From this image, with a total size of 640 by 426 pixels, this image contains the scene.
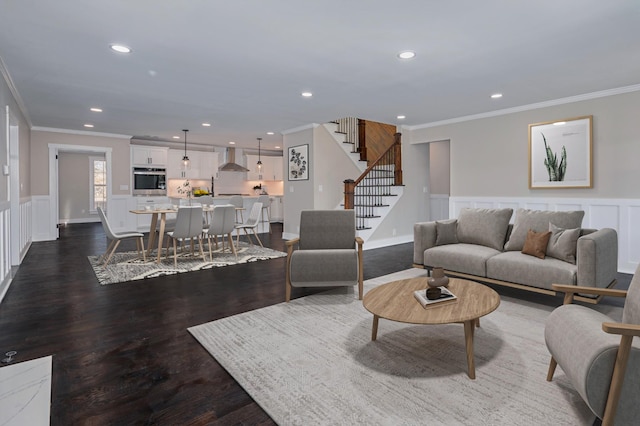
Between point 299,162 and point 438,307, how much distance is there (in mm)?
5583

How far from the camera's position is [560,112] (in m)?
5.34

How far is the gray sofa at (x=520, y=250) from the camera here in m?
3.08

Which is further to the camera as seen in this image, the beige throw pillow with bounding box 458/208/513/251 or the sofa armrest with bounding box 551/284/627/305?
the beige throw pillow with bounding box 458/208/513/251

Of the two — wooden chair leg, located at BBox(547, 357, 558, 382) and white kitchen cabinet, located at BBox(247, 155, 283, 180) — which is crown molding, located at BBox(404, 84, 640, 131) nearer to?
wooden chair leg, located at BBox(547, 357, 558, 382)

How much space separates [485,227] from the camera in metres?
4.20

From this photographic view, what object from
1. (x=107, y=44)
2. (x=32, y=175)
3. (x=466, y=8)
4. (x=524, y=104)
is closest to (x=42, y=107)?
(x=32, y=175)

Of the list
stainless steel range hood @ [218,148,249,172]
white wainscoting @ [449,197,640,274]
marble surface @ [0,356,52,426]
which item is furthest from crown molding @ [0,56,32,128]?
white wainscoting @ [449,197,640,274]

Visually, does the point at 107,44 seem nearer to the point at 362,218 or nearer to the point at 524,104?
the point at 362,218

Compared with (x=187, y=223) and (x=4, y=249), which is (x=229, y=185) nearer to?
(x=187, y=223)

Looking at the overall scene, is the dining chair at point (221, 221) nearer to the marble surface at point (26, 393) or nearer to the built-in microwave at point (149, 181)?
the marble surface at point (26, 393)

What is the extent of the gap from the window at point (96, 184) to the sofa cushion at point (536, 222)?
461 inches

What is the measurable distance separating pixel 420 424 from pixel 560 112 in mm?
5399

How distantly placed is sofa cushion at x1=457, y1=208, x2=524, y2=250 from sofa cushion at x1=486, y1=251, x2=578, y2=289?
13.3 inches

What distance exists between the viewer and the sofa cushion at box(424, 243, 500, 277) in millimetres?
3781
